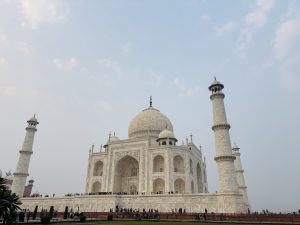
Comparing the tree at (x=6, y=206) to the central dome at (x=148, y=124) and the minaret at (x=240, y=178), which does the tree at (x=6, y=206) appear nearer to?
the central dome at (x=148, y=124)

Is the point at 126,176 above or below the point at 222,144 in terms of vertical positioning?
below

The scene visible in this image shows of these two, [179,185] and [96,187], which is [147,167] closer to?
[179,185]

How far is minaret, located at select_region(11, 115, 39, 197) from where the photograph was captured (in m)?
32.2

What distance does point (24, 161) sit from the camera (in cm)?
3334

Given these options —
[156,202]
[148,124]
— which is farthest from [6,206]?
[148,124]

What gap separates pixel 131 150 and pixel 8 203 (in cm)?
2275

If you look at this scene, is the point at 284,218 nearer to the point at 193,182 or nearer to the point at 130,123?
the point at 193,182

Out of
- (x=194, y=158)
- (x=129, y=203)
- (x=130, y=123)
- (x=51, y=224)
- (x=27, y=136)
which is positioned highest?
(x=130, y=123)

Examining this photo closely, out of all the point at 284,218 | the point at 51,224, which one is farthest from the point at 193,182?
the point at 51,224

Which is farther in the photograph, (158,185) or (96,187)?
(96,187)

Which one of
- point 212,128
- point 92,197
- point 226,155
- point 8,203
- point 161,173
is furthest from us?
point 161,173

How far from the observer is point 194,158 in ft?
112

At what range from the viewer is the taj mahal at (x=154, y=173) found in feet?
76.7

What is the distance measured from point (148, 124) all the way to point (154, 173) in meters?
9.32
